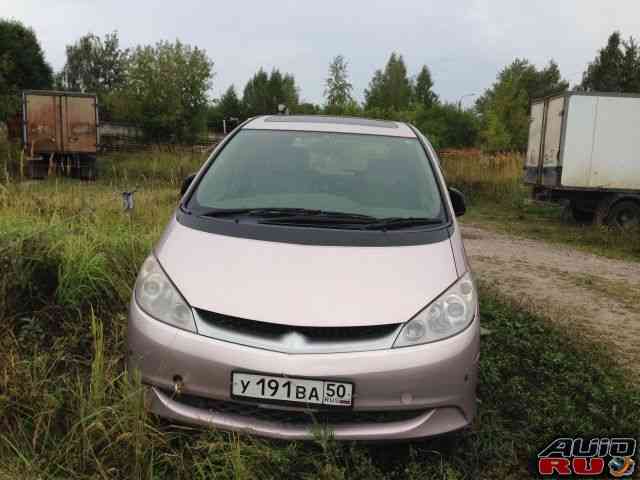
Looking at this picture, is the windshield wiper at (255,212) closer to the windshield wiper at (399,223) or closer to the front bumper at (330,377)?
the windshield wiper at (399,223)

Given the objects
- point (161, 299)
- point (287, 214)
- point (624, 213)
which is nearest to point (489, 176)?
point (624, 213)

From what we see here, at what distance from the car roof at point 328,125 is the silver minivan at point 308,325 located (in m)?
0.99

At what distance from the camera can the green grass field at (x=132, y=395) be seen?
2.47 metres

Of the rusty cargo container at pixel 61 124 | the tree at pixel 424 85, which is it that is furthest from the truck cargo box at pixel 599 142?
the tree at pixel 424 85

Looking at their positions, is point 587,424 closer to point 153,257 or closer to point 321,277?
point 321,277

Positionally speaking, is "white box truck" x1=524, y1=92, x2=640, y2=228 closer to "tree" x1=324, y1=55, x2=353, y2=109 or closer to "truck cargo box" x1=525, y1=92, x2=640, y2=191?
"truck cargo box" x1=525, y1=92, x2=640, y2=191

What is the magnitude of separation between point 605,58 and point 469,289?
6149cm

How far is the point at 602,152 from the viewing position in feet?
39.4

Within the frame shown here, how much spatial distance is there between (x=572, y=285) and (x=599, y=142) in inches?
244

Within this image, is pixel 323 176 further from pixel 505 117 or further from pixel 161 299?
pixel 505 117

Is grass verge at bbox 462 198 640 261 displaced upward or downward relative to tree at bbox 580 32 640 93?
downward

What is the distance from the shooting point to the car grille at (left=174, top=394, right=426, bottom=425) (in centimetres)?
238

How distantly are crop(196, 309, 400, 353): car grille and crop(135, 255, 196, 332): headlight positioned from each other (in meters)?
0.10

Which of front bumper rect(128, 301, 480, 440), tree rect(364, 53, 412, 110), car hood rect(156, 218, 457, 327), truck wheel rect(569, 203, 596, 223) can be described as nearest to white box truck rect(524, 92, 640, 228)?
truck wheel rect(569, 203, 596, 223)
